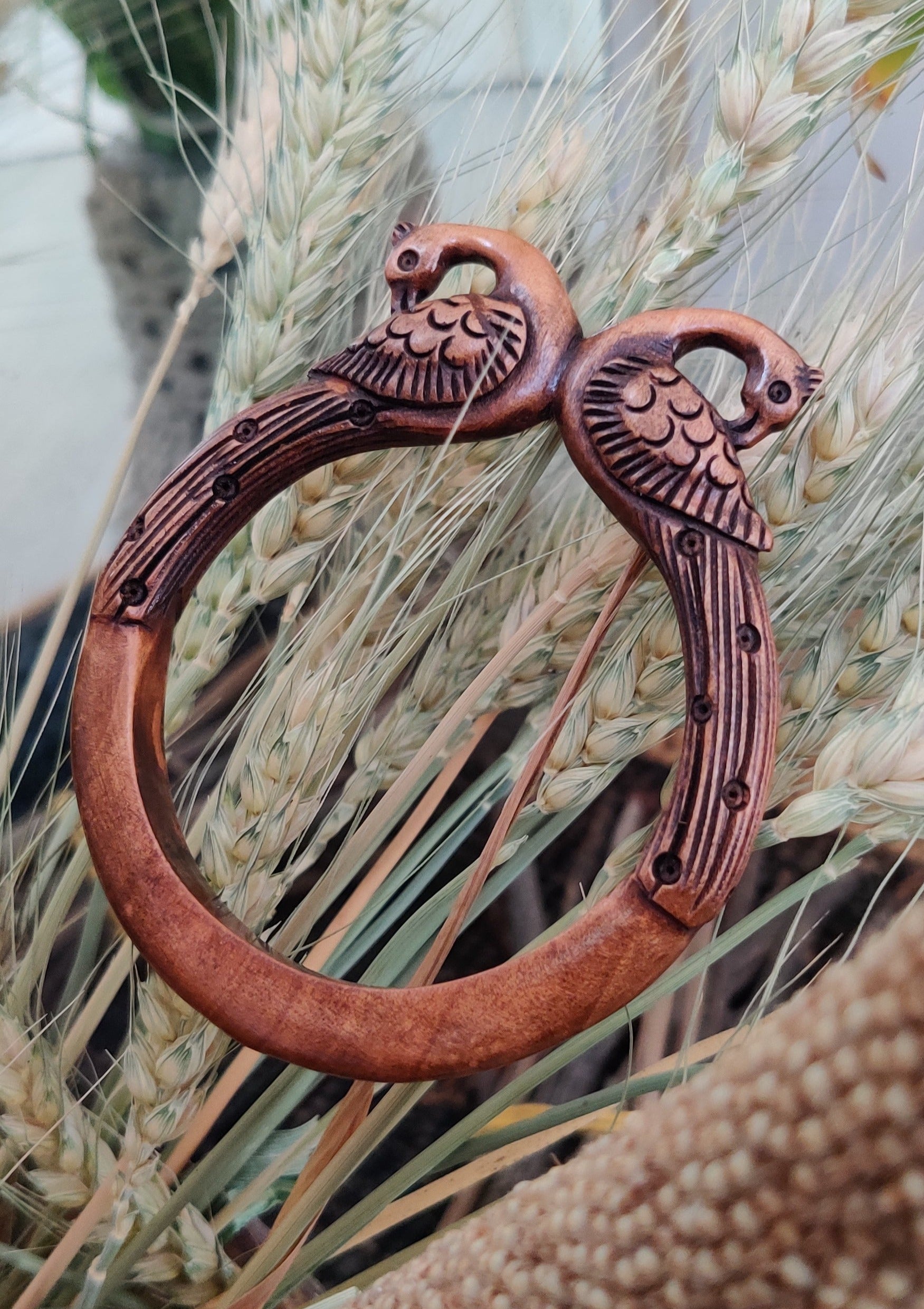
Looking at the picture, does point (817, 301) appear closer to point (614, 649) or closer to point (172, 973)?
point (614, 649)

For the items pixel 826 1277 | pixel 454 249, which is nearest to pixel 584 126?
pixel 454 249

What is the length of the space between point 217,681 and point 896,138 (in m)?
0.39

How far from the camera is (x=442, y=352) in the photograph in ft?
0.70

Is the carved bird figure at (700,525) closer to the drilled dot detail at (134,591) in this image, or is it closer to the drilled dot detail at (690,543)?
the drilled dot detail at (690,543)

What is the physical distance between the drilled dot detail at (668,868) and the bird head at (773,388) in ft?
0.32

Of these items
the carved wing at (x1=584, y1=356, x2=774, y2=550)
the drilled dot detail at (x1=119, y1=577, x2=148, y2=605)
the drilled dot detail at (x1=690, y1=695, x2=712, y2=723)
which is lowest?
the drilled dot detail at (x1=690, y1=695, x2=712, y2=723)

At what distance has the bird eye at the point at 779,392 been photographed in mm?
206

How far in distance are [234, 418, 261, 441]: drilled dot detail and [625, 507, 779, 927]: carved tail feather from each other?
0.10 m

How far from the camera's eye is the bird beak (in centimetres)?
22

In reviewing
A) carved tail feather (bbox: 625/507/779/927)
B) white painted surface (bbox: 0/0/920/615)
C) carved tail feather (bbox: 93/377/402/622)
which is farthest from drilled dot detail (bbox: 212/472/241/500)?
white painted surface (bbox: 0/0/920/615)

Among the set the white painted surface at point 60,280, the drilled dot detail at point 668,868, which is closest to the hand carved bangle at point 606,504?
the drilled dot detail at point 668,868

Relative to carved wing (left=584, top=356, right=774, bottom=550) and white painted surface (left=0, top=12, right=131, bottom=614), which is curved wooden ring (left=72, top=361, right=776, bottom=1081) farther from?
white painted surface (left=0, top=12, right=131, bottom=614)

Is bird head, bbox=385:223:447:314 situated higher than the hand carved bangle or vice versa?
bird head, bbox=385:223:447:314

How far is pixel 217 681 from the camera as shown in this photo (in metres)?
0.43
